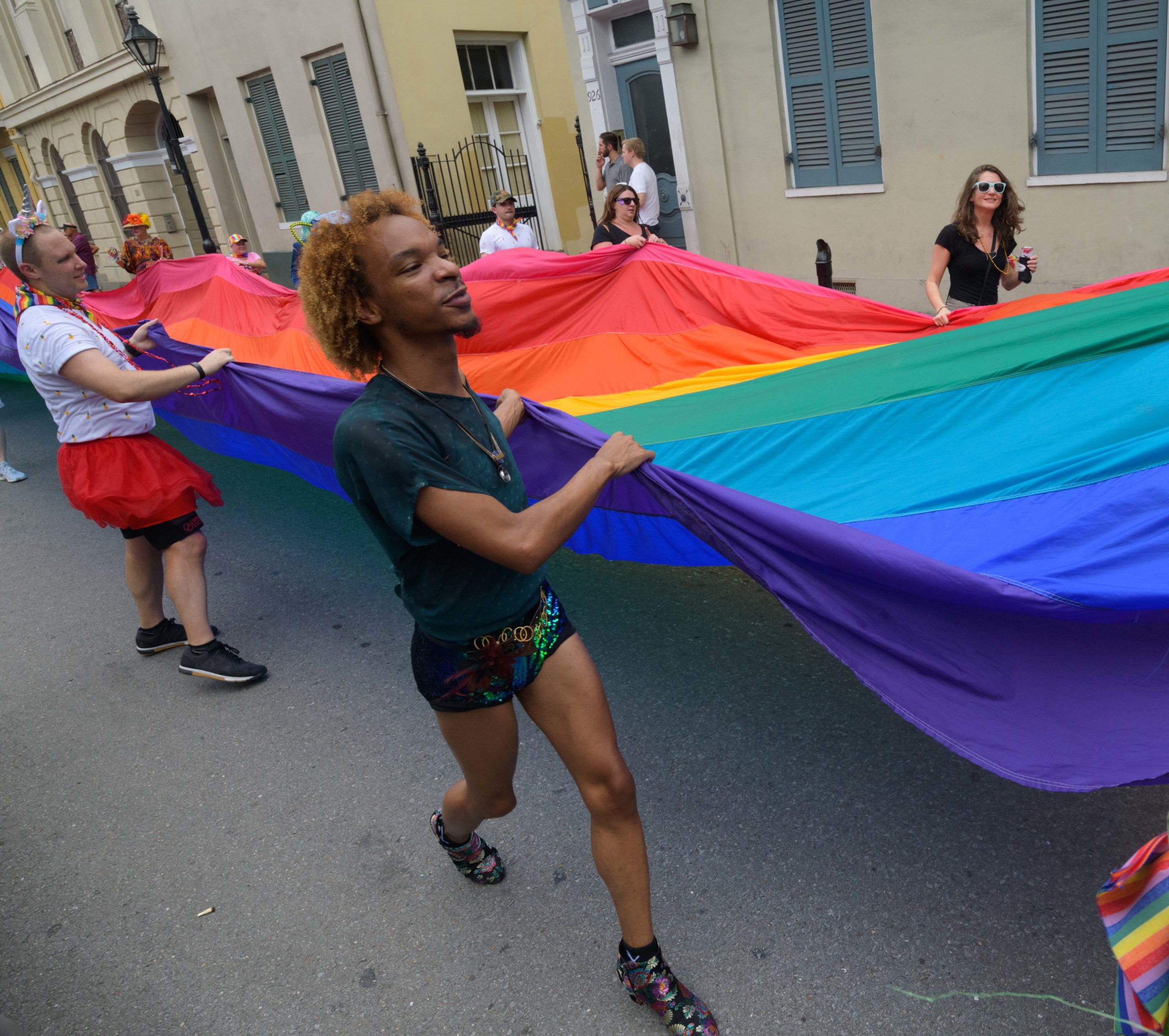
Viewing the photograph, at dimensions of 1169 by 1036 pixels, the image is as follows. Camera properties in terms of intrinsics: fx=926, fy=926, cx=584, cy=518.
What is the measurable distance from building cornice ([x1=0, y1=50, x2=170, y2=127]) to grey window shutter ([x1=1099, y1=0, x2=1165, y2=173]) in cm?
1639

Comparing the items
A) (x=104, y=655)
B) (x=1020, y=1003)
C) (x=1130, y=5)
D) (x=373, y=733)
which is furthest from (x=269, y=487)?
(x=1130, y=5)

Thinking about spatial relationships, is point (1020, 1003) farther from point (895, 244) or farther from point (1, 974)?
point (895, 244)

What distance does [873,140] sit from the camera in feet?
27.9

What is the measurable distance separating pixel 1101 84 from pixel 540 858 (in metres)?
7.28

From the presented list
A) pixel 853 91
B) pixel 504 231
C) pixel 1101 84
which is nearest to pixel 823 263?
pixel 853 91

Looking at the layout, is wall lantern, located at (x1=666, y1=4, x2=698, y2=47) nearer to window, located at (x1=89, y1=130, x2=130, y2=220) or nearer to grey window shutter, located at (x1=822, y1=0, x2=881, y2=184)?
grey window shutter, located at (x1=822, y1=0, x2=881, y2=184)

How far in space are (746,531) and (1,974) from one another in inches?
100

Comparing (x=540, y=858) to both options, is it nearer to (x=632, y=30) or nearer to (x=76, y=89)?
(x=632, y=30)

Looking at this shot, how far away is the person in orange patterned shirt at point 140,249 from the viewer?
8883 mm

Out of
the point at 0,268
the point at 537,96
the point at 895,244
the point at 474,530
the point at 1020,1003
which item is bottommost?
the point at 1020,1003

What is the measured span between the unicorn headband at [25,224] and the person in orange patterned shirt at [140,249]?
4269mm

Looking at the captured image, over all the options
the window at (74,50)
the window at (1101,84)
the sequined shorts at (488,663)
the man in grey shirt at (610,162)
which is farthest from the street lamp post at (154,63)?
the sequined shorts at (488,663)

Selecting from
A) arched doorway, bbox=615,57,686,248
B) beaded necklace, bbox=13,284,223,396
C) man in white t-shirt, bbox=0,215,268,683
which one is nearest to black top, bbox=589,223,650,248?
man in white t-shirt, bbox=0,215,268,683

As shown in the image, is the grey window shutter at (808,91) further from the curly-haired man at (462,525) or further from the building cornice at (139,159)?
the building cornice at (139,159)
